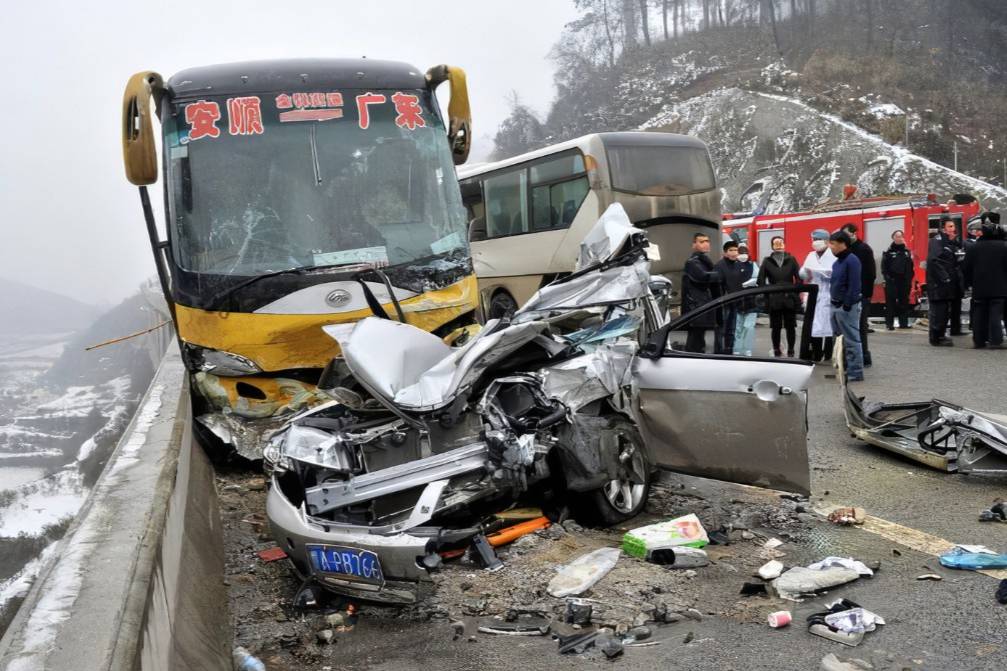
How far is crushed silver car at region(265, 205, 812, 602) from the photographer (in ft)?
14.1

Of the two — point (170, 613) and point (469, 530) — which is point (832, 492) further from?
point (170, 613)

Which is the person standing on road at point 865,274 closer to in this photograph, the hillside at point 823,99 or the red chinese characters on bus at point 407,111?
the red chinese characters on bus at point 407,111

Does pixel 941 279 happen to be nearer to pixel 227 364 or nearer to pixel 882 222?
pixel 882 222

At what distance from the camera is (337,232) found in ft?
22.0

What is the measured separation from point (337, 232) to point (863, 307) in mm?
6546

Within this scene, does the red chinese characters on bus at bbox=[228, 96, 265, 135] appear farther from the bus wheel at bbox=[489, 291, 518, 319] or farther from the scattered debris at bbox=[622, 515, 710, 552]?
the bus wheel at bbox=[489, 291, 518, 319]

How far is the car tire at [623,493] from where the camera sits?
5.00 meters

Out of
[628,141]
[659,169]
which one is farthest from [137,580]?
[659,169]

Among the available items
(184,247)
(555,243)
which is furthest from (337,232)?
(555,243)

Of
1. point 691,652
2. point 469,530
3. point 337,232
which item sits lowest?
point 691,652

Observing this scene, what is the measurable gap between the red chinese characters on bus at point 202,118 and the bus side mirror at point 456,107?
185 centimetres

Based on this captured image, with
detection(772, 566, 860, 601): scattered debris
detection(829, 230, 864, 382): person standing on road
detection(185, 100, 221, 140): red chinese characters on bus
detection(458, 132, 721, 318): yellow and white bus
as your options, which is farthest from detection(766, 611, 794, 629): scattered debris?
detection(458, 132, 721, 318): yellow and white bus

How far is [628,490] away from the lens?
5207mm

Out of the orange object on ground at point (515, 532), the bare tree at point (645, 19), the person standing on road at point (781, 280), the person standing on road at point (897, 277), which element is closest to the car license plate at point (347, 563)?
the orange object on ground at point (515, 532)
